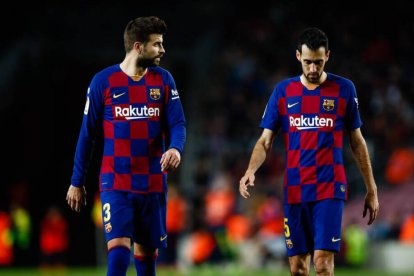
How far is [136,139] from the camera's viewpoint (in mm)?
7324

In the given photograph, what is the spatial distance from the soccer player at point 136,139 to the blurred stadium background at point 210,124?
31.2 ft

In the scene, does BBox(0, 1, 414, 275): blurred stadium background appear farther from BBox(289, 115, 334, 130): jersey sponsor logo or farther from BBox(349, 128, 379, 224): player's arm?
BBox(289, 115, 334, 130): jersey sponsor logo

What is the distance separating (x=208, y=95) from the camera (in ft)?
74.7

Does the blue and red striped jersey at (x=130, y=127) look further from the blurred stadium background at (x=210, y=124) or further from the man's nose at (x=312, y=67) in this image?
the blurred stadium background at (x=210, y=124)

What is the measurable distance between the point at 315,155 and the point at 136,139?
4.62 feet

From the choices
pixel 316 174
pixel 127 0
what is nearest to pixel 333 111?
pixel 316 174

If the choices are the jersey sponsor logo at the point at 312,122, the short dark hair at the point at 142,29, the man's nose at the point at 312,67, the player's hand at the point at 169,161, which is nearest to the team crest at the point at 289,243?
the jersey sponsor logo at the point at 312,122

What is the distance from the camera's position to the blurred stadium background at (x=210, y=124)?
1862 centimetres

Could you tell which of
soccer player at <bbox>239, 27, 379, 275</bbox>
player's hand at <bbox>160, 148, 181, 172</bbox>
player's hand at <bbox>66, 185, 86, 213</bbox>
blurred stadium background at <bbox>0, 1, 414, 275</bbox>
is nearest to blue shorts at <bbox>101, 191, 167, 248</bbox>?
player's hand at <bbox>66, 185, 86, 213</bbox>

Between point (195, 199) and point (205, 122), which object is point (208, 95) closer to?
point (205, 122)

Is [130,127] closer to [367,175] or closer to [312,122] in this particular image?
[312,122]

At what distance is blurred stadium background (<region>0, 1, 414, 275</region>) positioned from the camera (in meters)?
18.6

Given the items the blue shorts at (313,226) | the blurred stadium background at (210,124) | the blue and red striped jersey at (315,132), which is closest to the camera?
the blue shorts at (313,226)

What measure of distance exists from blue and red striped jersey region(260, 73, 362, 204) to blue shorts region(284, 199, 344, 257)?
0.07 metres
